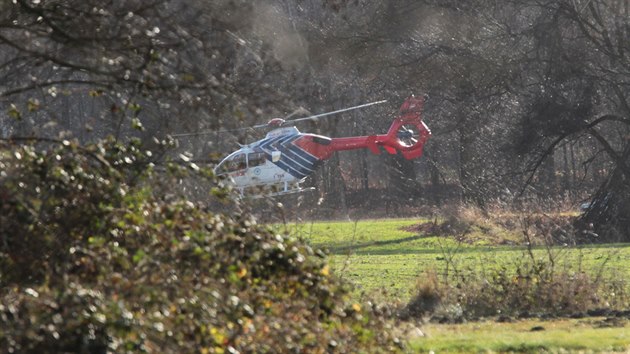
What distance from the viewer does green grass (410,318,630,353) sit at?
532 inches

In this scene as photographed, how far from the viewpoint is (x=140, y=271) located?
7.61m

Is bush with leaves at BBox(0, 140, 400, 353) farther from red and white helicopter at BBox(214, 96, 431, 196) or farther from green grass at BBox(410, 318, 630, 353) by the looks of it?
red and white helicopter at BBox(214, 96, 431, 196)

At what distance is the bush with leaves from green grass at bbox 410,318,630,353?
13.0 feet

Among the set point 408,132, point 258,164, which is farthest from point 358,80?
point 258,164

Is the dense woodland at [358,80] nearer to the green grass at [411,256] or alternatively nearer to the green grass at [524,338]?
the green grass at [411,256]

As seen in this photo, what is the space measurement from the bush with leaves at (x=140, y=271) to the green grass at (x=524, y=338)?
13.0ft

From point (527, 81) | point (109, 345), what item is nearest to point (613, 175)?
point (527, 81)

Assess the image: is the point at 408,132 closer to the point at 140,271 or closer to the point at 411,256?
the point at 411,256

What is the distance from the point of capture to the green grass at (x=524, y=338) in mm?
13508

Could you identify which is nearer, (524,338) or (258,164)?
(524,338)

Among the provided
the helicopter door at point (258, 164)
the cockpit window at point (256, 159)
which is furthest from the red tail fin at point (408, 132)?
the cockpit window at point (256, 159)

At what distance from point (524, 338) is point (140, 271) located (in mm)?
7330

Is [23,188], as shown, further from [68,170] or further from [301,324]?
[301,324]

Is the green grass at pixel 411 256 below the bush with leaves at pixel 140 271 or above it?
below
